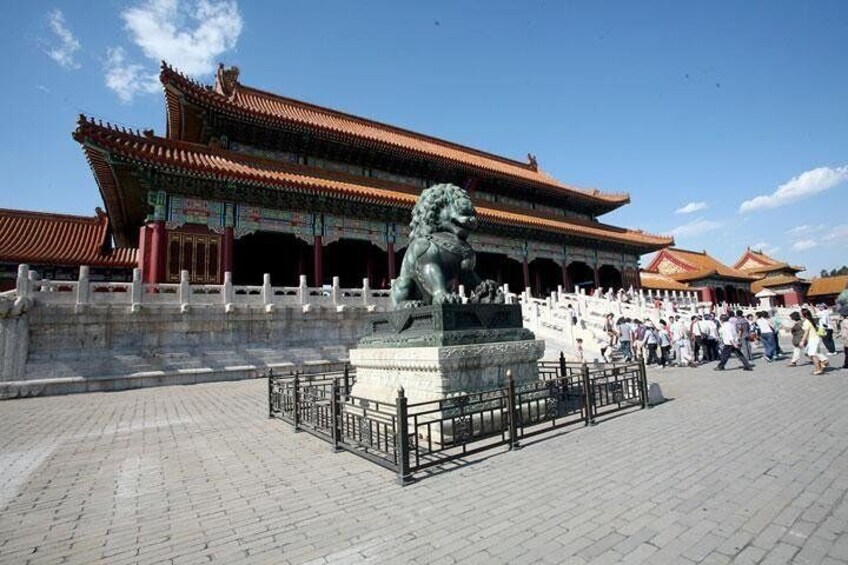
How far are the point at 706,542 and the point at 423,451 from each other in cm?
271

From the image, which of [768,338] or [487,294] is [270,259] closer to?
[487,294]

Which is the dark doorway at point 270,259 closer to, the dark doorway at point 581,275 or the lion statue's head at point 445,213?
the lion statue's head at point 445,213

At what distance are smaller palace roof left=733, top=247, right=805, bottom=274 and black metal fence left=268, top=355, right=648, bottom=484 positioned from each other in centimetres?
4833

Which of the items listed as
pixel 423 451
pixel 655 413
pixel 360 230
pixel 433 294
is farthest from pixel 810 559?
pixel 360 230

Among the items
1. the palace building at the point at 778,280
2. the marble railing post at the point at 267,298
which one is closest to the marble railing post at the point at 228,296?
the marble railing post at the point at 267,298

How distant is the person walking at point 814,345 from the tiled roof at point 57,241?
2409 cm

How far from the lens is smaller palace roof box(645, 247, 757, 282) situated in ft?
112

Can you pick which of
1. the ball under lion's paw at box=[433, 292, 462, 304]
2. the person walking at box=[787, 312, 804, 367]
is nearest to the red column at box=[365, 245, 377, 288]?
the ball under lion's paw at box=[433, 292, 462, 304]

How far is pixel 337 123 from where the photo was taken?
2225cm

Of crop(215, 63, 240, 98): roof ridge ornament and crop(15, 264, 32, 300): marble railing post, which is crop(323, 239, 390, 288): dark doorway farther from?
crop(15, 264, 32, 300): marble railing post

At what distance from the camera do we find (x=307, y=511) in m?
3.28

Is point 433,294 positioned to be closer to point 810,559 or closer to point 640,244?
point 810,559

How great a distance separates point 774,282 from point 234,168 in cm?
4988

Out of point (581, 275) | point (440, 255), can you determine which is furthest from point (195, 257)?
point (581, 275)
